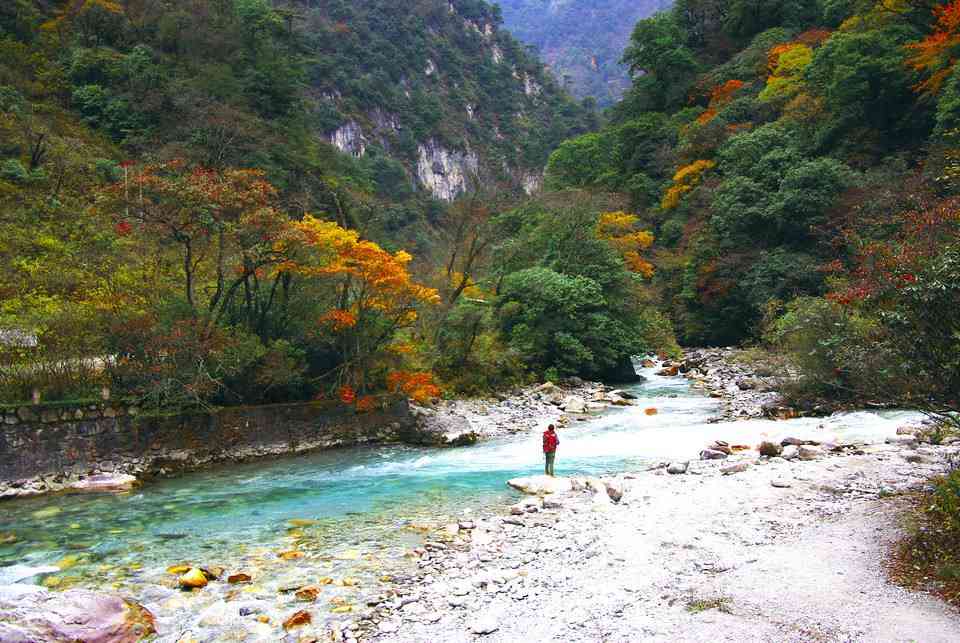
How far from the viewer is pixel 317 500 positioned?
12969 mm

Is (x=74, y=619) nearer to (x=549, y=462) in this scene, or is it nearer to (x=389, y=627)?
(x=389, y=627)

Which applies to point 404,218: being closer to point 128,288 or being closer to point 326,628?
point 128,288

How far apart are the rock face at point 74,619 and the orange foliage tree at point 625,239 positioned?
32849 millimetres

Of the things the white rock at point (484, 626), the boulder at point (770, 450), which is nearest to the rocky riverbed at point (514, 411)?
the boulder at point (770, 450)

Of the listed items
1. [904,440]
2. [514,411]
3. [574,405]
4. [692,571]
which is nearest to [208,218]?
[514,411]

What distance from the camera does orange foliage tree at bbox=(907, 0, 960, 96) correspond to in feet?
89.4

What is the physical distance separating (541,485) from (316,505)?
478 centimetres

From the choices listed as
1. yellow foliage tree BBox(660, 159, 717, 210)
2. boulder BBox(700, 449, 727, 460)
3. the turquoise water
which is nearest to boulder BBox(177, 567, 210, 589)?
the turquoise water

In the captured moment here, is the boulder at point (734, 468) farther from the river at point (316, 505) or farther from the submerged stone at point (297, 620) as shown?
the submerged stone at point (297, 620)

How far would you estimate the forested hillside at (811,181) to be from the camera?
8234 millimetres

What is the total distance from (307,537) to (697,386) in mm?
21535

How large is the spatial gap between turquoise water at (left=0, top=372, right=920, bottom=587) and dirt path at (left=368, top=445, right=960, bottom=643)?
2.27 meters

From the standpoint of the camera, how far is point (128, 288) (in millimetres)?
18391

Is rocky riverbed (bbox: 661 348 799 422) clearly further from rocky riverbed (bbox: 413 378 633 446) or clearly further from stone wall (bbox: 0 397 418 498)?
stone wall (bbox: 0 397 418 498)
